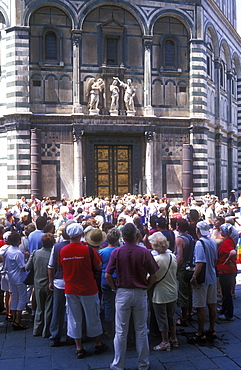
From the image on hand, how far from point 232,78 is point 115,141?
12981mm

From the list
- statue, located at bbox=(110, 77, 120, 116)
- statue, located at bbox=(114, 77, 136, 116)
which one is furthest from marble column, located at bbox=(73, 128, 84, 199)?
statue, located at bbox=(114, 77, 136, 116)

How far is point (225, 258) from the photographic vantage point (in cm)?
790

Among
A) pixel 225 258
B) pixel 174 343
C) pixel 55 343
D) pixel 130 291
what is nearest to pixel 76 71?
pixel 225 258

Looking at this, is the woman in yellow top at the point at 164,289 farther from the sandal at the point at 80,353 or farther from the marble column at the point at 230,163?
the marble column at the point at 230,163

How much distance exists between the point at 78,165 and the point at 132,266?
17.2 meters

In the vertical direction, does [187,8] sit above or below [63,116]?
above

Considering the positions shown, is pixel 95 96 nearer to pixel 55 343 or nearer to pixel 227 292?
pixel 227 292

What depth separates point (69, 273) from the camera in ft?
20.7

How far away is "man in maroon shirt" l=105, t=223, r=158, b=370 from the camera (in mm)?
5734

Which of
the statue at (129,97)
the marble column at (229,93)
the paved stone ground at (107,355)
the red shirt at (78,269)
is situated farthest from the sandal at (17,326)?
the marble column at (229,93)

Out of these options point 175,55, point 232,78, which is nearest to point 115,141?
point 175,55

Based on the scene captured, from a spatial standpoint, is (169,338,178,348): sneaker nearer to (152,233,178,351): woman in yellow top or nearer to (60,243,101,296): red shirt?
(152,233,178,351): woman in yellow top

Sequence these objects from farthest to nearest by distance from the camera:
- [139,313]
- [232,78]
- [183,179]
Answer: [232,78] → [183,179] → [139,313]

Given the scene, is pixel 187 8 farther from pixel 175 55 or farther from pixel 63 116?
pixel 63 116
